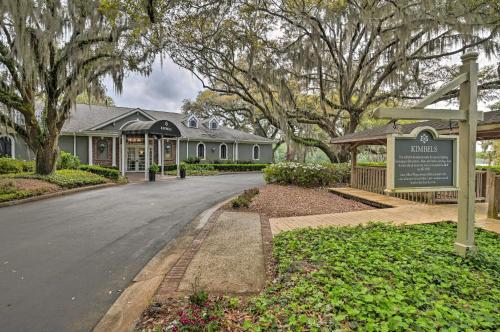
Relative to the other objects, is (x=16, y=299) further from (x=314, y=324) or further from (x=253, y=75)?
(x=253, y=75)

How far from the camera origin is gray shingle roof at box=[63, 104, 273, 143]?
21.0 meters

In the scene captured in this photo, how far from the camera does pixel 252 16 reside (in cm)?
1293

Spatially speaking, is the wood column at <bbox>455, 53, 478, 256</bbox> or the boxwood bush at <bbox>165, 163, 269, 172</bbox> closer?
the wood column at <bbox>455, 53, 478, 256</bbox>

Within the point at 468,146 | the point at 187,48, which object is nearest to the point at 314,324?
the point at 468,146

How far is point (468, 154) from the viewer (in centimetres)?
385

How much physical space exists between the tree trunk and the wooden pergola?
1385cm

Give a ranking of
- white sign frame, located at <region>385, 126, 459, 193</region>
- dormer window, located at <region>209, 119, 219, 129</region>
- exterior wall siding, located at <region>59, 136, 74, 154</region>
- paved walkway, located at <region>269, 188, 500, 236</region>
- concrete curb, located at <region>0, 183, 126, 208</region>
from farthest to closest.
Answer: dormer window, located at <region>209, 119, 219, 129</region> → exterior wall siding, located at <region>59, 136, 74, 154</region> → concrete curb, located at <region>0, 183, 126, 208</region> → paved walkway, located at <region>269, 188, 500, 236</region> → white sign frame, located at <region>385, 126, 459, 193</region>

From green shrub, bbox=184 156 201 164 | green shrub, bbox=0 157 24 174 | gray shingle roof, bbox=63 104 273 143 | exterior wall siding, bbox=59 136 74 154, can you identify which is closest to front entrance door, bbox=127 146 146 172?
gray shingle roof, bbox=63 104 273 143

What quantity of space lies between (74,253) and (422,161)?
19.1 feet

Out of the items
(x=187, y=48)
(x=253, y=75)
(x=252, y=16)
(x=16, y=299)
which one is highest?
(x=252, y=16)

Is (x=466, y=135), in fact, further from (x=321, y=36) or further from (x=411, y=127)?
(x=321, y=36)

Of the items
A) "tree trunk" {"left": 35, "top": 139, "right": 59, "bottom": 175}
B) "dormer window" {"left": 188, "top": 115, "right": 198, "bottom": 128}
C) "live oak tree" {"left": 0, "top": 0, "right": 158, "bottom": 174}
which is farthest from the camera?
"dormer window" {"left": 188, "top": 115, "right": 198, "bottom": 128}

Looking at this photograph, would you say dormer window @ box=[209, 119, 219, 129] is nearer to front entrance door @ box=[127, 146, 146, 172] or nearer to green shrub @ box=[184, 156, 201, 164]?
green shrub @ box=[184, 156, 201, 164]

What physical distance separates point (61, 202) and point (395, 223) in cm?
1069
